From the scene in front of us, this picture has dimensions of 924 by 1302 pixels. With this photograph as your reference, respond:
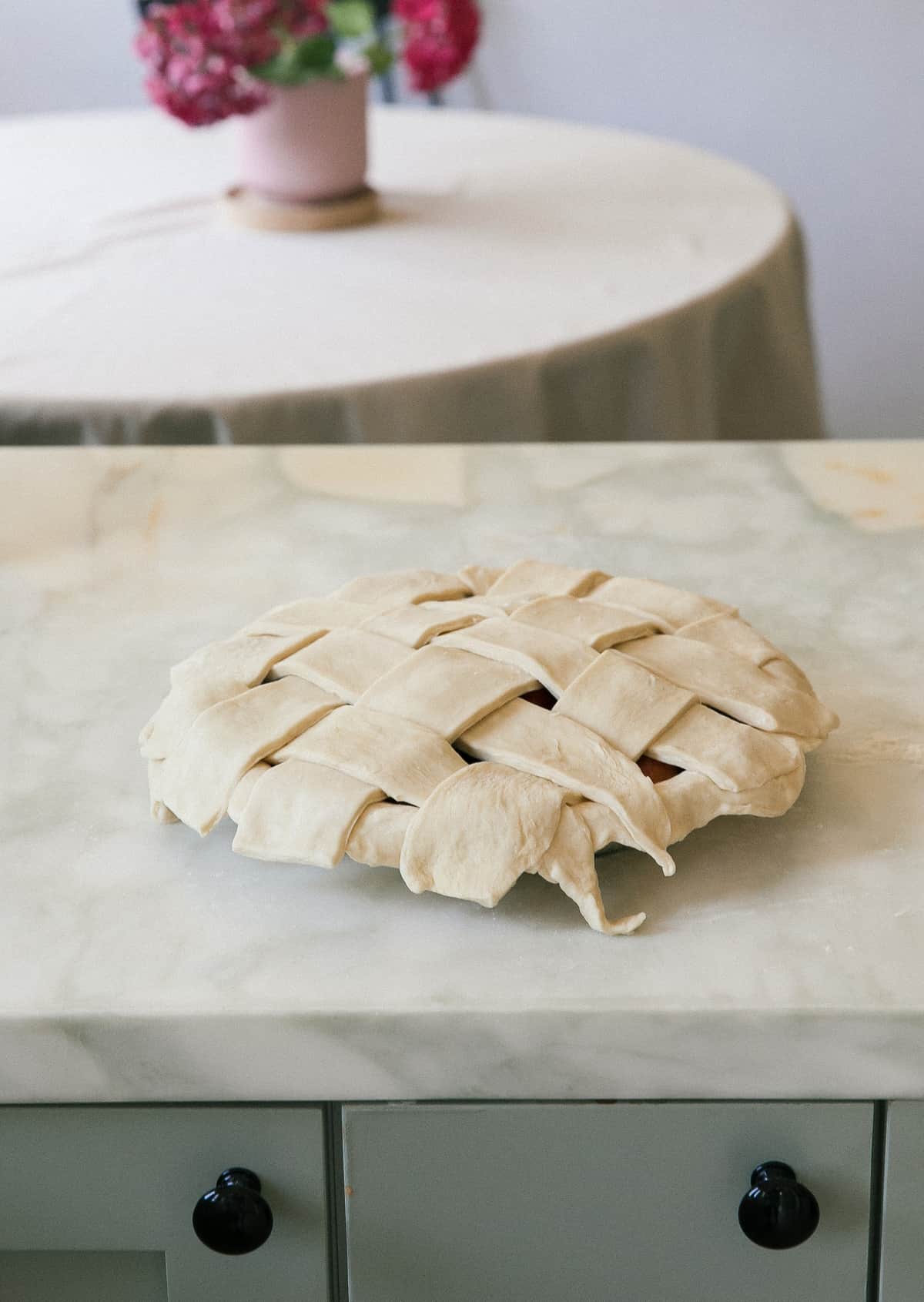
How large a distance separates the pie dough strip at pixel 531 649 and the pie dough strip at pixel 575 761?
2cm

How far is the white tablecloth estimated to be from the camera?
1250 mm

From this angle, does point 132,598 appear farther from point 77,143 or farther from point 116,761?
point 77,143

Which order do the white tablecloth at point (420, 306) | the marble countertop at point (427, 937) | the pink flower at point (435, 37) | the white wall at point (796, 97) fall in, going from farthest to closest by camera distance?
the white wall at point (796, 97) < the pink flower at point (435, 37) < the white tablecloth at point (420, 306) < the marble countertop at point (427, 937)

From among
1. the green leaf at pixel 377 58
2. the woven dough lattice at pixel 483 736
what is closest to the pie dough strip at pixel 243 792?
the woven dough lattice at pixel 483 736

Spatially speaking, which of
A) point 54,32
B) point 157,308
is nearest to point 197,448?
point 157,308

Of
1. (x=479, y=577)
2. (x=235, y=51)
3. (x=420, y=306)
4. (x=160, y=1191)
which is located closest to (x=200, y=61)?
(x=235, y=51)

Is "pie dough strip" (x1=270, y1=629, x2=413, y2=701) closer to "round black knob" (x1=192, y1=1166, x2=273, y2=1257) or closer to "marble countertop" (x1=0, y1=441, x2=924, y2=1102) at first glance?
"marble countertop" (x1=0, y1=441, x2=924, y2=1102)

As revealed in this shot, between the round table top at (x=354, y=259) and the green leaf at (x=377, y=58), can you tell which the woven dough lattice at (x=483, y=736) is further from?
the green leaf at (x=377, y=58)

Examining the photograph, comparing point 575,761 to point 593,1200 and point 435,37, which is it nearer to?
point 593,1200

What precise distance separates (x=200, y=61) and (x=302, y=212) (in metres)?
0.19

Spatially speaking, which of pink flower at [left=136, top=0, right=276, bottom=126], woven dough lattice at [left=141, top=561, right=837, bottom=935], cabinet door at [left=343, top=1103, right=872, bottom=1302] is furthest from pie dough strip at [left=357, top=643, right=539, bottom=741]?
pink flower at [left=136, top=0, right=276, bottom=126]

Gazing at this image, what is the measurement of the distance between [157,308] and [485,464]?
706 mm

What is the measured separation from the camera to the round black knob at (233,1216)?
47 centimetres

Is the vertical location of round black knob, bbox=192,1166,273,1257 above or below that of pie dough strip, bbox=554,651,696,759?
below
